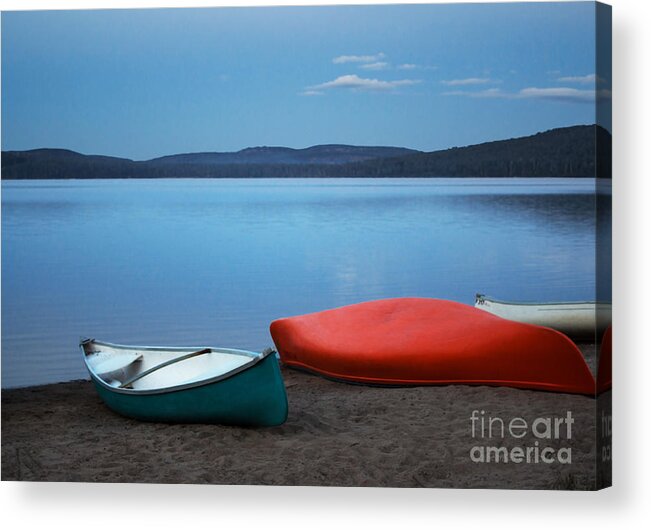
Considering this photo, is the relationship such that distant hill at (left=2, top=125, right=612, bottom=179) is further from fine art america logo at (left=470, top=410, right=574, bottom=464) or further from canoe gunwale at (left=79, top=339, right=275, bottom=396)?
fine art america logo at (left=470, top=410, right=574, bottom=464)

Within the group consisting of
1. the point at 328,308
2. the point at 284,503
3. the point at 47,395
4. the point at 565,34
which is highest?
the point at 565,34

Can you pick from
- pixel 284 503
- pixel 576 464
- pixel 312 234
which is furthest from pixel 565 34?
pixel 284 503

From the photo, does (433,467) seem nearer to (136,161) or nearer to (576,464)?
(576,464)

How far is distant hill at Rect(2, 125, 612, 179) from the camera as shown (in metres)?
7.60

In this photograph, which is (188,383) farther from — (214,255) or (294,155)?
(294,155)

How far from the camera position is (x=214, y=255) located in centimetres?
812

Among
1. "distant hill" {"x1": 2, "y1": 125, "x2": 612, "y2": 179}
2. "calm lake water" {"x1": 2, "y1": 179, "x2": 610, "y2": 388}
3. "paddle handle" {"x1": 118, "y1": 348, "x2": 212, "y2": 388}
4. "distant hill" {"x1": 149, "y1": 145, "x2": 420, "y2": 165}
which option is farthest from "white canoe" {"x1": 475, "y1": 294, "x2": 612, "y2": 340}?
"paddle handle" {"x1": 118, "y1": 348, "x2": 212, "y2": 388}

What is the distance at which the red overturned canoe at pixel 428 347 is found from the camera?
772 centimetres

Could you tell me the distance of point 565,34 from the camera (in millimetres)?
7602

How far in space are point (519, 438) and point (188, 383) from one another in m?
2.09

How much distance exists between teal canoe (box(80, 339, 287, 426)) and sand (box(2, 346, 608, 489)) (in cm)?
9

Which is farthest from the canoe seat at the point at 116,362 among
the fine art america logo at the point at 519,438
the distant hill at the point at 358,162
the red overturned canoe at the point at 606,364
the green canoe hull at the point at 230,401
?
the red overturned canoe at the point at 606,364

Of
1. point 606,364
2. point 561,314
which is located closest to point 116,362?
point 561,314

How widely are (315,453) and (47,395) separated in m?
1.83
